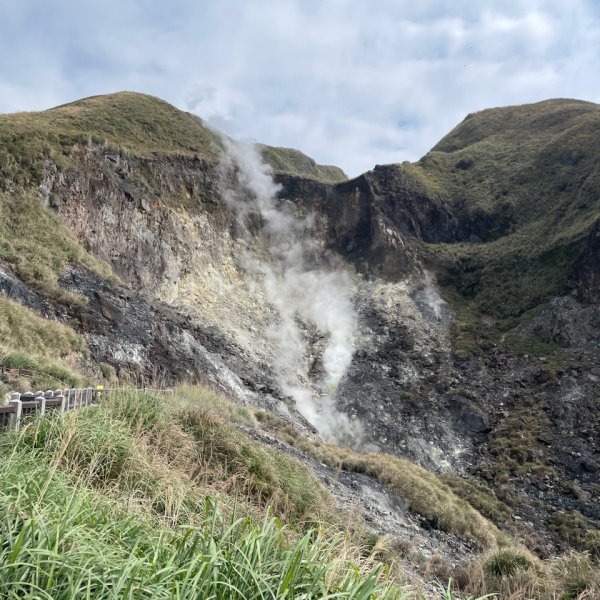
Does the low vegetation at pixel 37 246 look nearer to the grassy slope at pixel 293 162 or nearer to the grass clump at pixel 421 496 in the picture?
the grass clump at pixel 421 496

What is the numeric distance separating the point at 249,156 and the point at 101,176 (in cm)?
2174

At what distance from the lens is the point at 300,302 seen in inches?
1526

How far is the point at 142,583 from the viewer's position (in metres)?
2.57

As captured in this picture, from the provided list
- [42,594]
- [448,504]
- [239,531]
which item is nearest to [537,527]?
[448,504]

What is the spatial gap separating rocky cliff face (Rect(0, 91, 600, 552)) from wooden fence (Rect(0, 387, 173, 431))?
396 inches

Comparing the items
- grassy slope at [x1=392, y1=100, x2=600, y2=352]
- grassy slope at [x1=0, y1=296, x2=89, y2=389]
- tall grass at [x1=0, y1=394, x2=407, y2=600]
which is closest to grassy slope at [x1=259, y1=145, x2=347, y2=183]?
grassy slope at [x1=392, y1=100, x2=600, y2=352]

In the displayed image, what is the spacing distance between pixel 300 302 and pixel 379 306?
635 cm

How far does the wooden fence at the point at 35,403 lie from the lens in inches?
228

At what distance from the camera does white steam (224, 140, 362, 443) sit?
95.7 feet

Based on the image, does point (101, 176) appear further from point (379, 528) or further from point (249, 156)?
point (379, 528)

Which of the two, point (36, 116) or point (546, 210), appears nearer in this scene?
point (36, 116)

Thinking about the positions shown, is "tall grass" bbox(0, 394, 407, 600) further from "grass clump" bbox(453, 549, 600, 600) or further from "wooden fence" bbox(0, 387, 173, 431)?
"grass clump" bbox(453, 549, 600, 600)

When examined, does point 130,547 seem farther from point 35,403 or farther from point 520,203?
point 520,203

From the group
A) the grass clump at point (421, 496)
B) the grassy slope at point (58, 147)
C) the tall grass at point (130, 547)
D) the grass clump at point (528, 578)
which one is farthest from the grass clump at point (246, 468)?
the grassy slope at point (58, 147)
